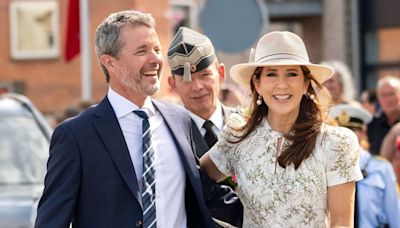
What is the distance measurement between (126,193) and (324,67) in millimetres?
1046

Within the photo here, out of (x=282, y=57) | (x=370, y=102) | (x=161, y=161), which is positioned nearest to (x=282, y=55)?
(x=282, y=57)

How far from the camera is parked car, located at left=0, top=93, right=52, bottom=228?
793cm

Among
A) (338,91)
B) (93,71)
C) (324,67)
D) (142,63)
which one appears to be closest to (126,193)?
(142,63)

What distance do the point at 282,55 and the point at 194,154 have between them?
62 cm

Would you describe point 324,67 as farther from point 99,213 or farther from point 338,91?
point 338,91

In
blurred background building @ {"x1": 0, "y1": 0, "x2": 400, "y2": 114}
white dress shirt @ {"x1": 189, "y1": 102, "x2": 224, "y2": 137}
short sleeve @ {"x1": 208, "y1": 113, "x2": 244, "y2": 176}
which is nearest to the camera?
short sleeve @ {"x1": 208, "y1": 113, "x2": 244, "y2": 176}

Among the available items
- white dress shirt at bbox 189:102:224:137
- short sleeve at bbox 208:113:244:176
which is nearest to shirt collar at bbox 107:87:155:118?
short sleeve at bbox 208:113:244:176

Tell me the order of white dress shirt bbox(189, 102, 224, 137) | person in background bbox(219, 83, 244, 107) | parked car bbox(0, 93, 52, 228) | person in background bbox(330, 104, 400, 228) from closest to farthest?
white dress shirt bbox(189, 102, 224, 137)
person in background bbox(330, 104, 400, 228)
parked car bbox(0, 93, 52, 228)
person in background bbox(219, 83, 244, 107)

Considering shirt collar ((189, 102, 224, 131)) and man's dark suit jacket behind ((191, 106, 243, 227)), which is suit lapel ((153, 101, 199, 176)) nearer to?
man's dark suit jacket behind ((191, 106, 243, 227))

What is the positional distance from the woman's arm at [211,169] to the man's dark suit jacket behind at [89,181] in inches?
19.8

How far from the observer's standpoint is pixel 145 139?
15.7 feet

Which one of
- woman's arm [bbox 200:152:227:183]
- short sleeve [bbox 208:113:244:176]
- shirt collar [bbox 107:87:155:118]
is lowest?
woman's arm [bbox 200:152:227:183]

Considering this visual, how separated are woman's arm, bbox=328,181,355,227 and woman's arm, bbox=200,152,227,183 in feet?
2.05

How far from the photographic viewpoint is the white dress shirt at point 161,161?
474 centimetres
